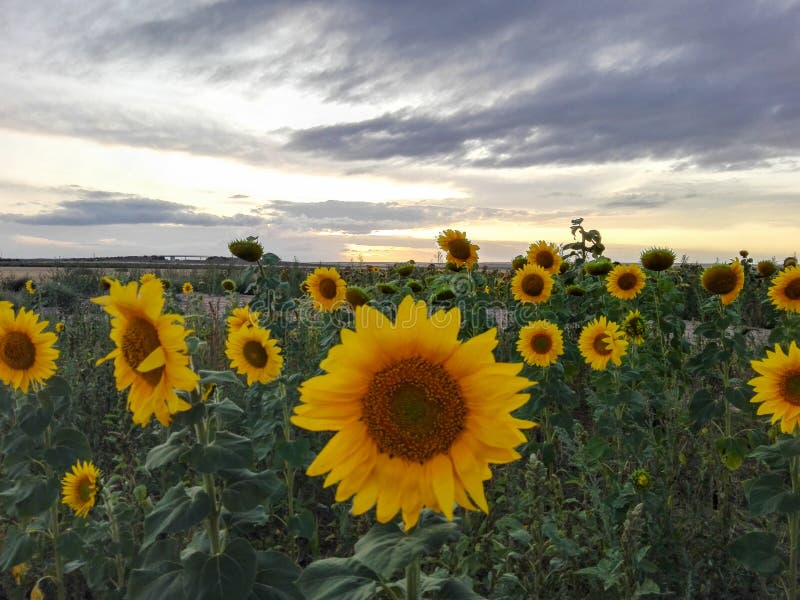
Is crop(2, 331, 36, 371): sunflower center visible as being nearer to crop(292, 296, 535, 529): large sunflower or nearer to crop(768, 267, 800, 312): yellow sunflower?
crop(292, 296, 535, 529): large sunflower

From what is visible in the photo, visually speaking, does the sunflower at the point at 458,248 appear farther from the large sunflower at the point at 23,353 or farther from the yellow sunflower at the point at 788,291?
the large sunflower at the point at 23,353

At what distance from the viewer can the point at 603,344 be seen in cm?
462

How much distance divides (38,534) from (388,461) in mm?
2750

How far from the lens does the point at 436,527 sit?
133 cm

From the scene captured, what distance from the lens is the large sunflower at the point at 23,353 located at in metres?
2.71

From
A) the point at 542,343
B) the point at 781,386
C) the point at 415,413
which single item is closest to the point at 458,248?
the point at 542,343

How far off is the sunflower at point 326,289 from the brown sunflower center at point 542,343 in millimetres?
1544

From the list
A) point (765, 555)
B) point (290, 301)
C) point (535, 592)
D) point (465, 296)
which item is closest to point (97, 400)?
point (290, 301)

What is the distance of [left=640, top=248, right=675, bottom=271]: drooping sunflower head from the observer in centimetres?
548

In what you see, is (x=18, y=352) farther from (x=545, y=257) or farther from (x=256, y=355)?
(x=545, y=257)

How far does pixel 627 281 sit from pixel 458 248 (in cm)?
167

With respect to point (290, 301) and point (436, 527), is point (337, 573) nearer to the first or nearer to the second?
point (436, 527)

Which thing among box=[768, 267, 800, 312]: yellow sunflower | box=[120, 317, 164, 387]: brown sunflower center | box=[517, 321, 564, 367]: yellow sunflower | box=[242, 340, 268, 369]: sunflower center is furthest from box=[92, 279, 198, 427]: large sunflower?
box=[768, 267, 800, 312]: yellow sunflower

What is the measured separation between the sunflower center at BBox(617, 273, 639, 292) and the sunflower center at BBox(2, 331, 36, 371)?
15.8ft
